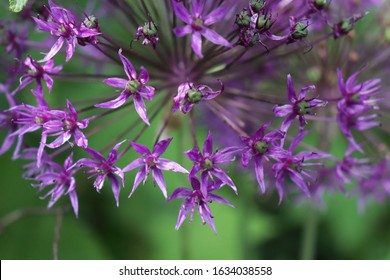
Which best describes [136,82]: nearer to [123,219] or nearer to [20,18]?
[20,18]

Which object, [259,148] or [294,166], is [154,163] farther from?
[294,166]

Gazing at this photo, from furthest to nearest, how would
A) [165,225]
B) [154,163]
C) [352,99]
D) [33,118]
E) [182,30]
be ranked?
1. [165,225]
2. [352,99]
3. [33,118]
4. [154,163]
5. [182,30]

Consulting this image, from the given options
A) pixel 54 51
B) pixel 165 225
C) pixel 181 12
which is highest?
pixel 165 225

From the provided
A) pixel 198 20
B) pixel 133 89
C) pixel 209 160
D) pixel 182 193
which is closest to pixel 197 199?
pixel 182 193

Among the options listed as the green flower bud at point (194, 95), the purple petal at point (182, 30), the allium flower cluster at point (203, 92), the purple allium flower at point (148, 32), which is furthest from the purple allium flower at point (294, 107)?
the purple allium flower at point (148, 32)

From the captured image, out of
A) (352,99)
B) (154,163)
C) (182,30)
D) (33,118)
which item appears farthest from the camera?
(352,99)

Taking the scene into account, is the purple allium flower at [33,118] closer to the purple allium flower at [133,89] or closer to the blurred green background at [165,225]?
the purple allium flower at [133,89]

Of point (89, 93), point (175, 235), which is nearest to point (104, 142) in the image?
point (89, 93)

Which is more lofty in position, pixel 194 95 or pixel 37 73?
pixel 37 73
